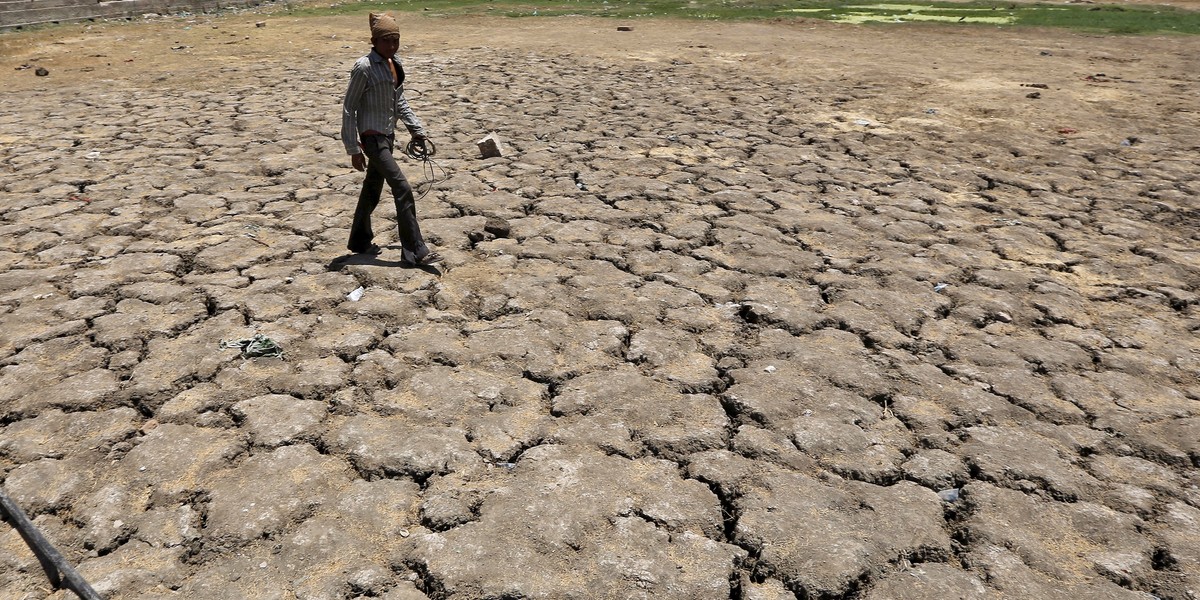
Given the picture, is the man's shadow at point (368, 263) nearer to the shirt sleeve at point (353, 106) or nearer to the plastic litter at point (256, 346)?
the shirt sleeve at point (353, 106)

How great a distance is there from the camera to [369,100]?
15.8ft

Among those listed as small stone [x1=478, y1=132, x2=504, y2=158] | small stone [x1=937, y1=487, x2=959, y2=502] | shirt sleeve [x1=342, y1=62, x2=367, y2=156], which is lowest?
small stone [x1=937, y1=487, x2=959, y2=502]

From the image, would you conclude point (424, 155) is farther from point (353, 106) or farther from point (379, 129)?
point (353, 106)

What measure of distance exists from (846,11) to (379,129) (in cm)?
1643

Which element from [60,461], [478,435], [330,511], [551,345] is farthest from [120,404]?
[551,345]

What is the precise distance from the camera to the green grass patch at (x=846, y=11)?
1639 centimetres

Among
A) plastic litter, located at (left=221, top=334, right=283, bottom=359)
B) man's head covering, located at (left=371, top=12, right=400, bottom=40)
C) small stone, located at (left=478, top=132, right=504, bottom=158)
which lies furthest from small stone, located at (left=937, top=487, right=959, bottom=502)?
small stone, located at (left=478, top=132, right=504, bottom=158)

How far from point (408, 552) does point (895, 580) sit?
5.15 feet

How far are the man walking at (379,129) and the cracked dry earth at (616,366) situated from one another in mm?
229

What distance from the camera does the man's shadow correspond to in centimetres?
497

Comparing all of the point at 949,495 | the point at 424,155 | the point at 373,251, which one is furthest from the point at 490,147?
the point at 949,495

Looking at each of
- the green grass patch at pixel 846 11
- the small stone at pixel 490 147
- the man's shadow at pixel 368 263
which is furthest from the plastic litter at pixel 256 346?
the green grass patch at pixel 846 11

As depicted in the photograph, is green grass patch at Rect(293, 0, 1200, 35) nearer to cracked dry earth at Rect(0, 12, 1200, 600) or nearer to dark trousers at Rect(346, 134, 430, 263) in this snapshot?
cracked dry earth at Rect(0, 12, 1200, 600)

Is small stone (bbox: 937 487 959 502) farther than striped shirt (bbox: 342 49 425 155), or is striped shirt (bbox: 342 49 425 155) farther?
striped shirt (bbox: 342 49 425 155)
